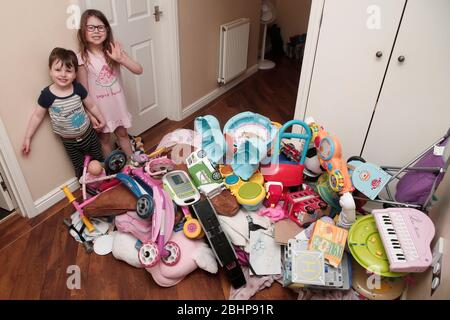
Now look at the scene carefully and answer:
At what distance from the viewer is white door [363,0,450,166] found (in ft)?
5.76

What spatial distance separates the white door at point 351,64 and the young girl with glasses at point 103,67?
1.16 m

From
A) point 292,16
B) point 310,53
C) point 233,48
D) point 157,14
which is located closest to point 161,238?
point 310,53

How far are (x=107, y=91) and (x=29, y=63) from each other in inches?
18.4

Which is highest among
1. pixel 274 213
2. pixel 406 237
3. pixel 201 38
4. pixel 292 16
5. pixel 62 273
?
pixel 201 38

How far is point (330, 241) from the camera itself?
1.64 metres

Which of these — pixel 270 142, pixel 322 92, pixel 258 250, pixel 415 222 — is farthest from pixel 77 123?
pixel 415 222

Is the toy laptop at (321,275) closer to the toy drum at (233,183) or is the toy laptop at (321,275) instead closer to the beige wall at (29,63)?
the toy drum at (233,183)

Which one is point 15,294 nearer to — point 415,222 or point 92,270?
point 92,270

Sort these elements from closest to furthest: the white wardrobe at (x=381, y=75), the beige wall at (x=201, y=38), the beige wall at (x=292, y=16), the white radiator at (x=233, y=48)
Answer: the white wardrobe at (x=381, y=75) → the beige wall at (x=201, y=38) → the white radiator at (x=233, y=48) → the beige wall at (x=292, y=16)

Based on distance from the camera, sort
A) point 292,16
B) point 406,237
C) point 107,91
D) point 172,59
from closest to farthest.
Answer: point 406,237 → point 107,91 → point 172,59 → point 292,16

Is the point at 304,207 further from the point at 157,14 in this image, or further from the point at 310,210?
the point at 157,14

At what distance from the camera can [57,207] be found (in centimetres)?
218

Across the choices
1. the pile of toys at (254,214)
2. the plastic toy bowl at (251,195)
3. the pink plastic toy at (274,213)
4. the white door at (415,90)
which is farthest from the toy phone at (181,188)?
the white door at (415,90)

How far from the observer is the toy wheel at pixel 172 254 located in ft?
5.63
